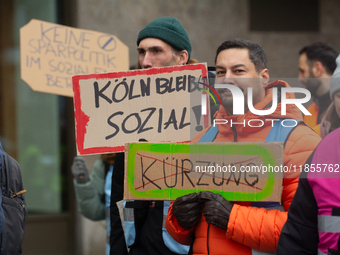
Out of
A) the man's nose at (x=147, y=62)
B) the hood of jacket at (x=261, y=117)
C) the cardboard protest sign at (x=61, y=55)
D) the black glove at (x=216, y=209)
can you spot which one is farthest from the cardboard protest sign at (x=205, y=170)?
the cardboard protest sign at (x=61, y=55)

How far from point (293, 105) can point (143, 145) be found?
676 mm

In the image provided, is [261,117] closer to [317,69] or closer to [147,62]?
[147,62]

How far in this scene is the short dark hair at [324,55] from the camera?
3.69 meters

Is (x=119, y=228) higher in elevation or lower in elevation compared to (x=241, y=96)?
lower

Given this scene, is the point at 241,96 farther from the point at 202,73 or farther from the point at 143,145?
the point at 143,145

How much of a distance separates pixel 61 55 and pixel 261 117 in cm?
193

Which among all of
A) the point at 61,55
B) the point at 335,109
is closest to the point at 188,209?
the point at 335,109

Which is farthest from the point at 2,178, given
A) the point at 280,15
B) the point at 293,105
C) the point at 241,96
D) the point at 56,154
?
the point at 280,15

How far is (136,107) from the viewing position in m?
2.17

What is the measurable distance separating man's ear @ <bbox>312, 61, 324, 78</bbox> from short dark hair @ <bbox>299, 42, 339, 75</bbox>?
0.03 metres

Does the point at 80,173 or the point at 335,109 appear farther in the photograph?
the point at 80,173

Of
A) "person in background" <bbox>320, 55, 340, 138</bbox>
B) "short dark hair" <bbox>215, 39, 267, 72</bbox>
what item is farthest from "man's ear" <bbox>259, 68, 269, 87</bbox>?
"person in background" <bbox>320, 55, 340, 138</bbox>

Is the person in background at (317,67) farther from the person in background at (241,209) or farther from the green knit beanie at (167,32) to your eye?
the person in background at (241,209)

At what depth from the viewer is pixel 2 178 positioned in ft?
7.61
